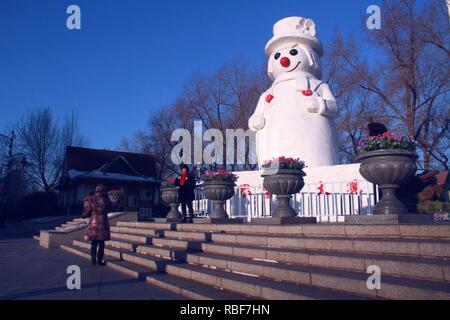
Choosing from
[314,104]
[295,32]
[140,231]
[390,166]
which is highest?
[295,32]

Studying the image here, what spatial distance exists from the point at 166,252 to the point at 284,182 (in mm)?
3188

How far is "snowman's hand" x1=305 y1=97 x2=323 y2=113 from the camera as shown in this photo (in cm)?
1549

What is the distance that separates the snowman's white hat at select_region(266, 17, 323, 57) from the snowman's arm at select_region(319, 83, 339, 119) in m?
1.87

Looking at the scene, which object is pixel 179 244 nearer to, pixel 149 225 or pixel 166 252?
pixel 166 252

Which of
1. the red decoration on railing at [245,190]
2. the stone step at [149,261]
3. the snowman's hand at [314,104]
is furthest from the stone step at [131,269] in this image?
the snowman's hand at [314,104]

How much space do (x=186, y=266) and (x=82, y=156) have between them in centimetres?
3314

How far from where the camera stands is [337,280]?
4789mm

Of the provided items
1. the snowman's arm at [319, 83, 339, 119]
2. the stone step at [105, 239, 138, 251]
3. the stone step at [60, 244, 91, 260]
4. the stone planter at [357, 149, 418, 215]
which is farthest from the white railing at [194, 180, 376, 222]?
the stone step at [60, 244, 91, 260]

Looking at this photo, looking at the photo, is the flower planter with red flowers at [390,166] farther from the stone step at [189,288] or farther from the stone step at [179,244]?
the stone step at [179,244]

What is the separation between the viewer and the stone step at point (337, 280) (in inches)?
157

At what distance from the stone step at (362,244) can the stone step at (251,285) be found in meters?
1.16

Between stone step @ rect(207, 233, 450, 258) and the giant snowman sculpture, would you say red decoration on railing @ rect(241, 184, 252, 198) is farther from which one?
stone step @ rect(207, 233, 450, 258)

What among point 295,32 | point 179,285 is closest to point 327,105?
point 295,32
